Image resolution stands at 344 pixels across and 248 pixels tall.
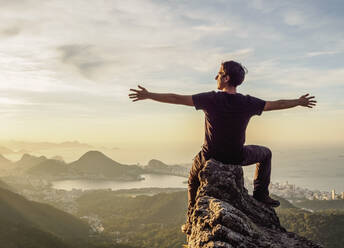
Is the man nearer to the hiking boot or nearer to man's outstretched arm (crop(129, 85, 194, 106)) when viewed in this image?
man's outstretched arm (crop(129, 85, 194, 106))

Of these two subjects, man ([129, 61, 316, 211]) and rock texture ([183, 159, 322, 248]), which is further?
man ([129, 61, 316, 211])

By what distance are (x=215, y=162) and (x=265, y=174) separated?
1.55 meters

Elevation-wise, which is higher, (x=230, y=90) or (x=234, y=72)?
(x=234, y=72)

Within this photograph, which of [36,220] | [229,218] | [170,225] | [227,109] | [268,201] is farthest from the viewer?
[170,225]

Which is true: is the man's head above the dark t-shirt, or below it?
above

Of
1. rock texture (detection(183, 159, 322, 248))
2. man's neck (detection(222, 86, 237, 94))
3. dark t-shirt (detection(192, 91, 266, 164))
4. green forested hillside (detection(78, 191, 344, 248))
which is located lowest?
green forested hillside (detection(78, 191, 344, 248))

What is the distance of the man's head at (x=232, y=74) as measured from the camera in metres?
6.64

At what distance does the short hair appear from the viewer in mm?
6631

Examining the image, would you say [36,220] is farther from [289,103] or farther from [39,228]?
[289,103]

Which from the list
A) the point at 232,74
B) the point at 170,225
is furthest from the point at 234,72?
the point at 170,225

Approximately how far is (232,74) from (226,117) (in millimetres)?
999

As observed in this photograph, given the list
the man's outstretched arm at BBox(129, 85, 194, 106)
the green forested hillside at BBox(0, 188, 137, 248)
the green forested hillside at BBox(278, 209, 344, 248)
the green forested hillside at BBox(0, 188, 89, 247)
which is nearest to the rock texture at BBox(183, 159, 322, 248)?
the man's outstretched arm at BBox(129, 85, 194, 106)

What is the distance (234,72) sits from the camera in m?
6.63

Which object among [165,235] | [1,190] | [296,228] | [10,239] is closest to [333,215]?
[296,228]
